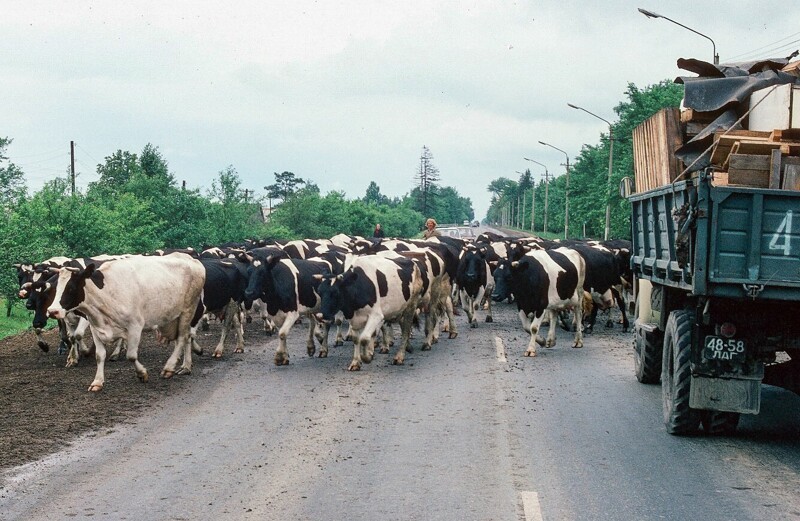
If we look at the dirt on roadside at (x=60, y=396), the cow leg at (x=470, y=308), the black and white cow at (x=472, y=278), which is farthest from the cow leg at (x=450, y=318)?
the dirt on roadside at (x=60, y=396)

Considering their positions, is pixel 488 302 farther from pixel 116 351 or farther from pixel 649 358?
pixel 649 358

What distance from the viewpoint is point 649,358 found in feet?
41.8

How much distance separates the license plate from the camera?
348 inches

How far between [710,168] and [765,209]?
23.5 inches

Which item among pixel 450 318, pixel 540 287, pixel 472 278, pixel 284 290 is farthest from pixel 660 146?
pixel 472 278

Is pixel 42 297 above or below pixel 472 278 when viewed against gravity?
above

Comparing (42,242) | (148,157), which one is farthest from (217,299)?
(148,157)

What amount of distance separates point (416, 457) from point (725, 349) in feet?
9.97

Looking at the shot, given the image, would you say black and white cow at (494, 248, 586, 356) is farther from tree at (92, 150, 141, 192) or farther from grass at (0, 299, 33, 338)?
tree at (92, 150, 141, 192)

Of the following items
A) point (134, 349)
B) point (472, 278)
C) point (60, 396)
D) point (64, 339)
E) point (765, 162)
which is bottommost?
point (60, 396)

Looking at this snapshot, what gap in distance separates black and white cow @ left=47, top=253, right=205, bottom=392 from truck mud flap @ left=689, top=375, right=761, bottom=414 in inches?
297

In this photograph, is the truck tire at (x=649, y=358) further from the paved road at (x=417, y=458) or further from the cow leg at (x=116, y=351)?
the cow leg at (x=116, y=351)

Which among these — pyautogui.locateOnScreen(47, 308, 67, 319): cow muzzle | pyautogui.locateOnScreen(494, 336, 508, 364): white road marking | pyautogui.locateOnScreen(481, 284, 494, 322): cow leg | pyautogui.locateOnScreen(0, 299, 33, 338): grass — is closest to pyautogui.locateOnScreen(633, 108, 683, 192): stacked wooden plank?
pyautogui.locateOnScreen(494, 336, 508, 364): white road marking

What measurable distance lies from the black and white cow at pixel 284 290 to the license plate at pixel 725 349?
7.86 m
